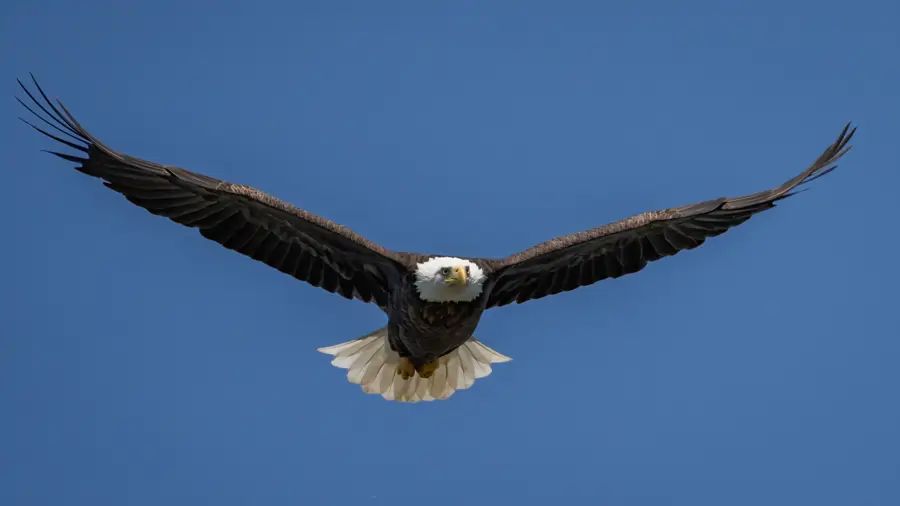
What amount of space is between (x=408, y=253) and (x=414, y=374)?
78.2 inches

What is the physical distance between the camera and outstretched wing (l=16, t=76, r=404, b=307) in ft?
34.7

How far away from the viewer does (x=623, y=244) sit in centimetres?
1175

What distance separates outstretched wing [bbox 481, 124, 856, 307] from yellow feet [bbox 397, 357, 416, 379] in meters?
1.21

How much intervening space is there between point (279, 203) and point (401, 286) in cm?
117

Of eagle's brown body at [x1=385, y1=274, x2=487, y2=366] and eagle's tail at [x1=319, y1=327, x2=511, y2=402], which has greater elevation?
eagle's tail at [x1=319, y1=327, x2=511, y2=402]

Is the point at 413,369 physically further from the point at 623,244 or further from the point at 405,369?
the point at 623,244

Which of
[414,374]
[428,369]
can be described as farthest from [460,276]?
[414,374]

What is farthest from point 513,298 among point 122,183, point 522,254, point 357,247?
point 122,183

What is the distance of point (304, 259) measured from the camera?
11.5 meters

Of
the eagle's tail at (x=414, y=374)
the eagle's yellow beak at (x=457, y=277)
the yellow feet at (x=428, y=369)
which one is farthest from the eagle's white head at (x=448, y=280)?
the eagle's tail at (x=414, y=374)

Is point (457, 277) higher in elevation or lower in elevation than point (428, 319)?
higher

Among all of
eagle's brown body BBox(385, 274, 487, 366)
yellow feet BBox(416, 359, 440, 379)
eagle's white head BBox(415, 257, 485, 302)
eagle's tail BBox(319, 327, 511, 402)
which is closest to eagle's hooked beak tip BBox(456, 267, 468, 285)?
eagle's white head BBox(415, 257, 485, 302)

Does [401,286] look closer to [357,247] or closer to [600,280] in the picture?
[357,247]

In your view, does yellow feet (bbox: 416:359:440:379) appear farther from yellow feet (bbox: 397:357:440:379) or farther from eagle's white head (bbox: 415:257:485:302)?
eagle's white head (bbox: 415:257:485:302)
